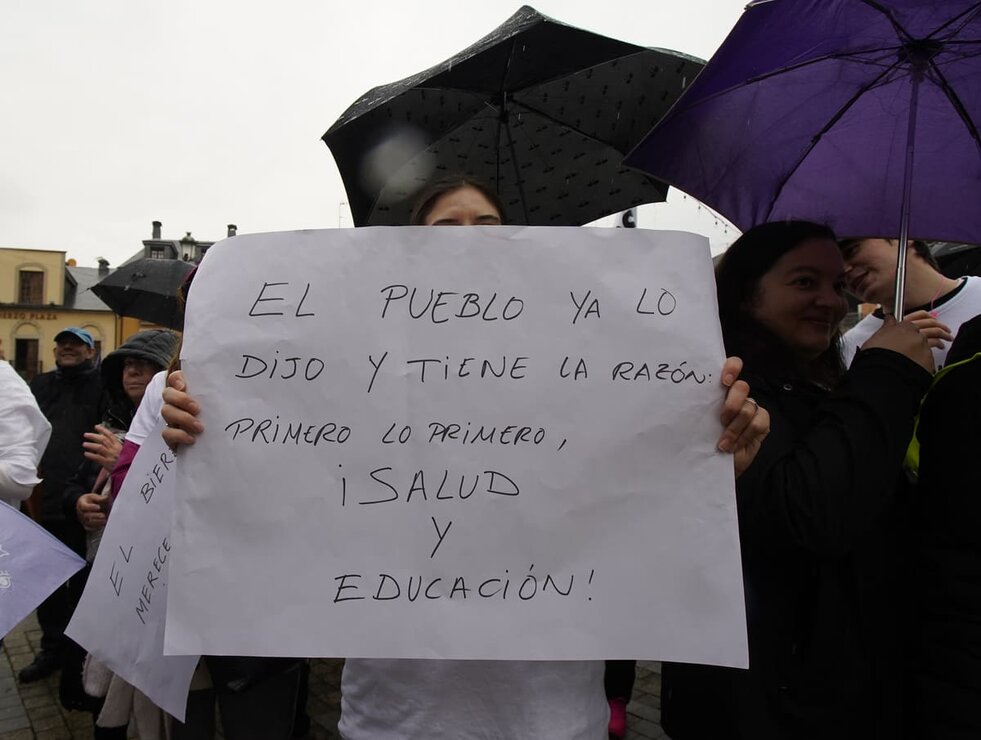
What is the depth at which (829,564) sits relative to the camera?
1.31 m

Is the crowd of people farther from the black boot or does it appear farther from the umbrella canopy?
the black boot

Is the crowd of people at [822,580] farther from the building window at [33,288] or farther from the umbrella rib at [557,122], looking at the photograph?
the building window at [33,288]

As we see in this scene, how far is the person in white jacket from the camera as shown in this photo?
2.84 m

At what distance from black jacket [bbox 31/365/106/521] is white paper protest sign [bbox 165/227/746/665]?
3.63 metres

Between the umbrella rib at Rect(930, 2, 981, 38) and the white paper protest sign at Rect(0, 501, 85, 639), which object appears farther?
the white paper protest sign at Rect(0, 501, 85, 639)

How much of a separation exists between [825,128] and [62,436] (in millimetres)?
4720

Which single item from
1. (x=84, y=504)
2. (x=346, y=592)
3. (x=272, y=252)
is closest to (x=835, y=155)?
(x=272, y=252)

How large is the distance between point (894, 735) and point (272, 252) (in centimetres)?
158

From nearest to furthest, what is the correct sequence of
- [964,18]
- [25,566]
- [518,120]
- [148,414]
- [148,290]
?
1. [964,18]
2. [25,566]
3. [148,414]
4. [518,120]
5. [148,290]

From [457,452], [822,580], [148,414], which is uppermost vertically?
[457,452]

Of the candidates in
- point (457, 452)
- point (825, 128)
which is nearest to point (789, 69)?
point (825, 128)

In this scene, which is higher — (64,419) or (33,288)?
(33,288)

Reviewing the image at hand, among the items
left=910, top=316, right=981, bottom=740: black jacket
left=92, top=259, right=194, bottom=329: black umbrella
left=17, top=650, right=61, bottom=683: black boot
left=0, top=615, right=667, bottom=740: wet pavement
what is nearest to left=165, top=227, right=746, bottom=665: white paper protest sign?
left=910, top=316, right=981, bottom=740: black jacket

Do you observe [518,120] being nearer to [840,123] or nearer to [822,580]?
[840,123]
